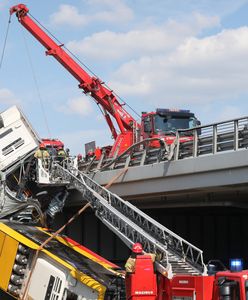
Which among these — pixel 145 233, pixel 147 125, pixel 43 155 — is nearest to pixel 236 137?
pixel 145 233

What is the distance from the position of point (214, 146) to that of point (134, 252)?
4598 millimetres

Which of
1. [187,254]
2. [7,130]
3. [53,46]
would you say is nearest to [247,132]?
[187,254]

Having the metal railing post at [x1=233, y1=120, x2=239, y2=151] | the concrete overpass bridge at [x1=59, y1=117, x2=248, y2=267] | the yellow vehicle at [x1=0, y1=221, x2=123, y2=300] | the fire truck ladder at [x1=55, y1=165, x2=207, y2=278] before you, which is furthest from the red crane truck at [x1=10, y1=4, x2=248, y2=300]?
the metal railing post at [x1=233, y1=120, x2=239, y2=151]

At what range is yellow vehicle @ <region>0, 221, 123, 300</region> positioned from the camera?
13.4 meters

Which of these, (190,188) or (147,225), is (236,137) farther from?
(147,225)

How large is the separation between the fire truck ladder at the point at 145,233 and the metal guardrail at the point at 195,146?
6.33 ft

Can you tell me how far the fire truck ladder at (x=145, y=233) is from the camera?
482 inches

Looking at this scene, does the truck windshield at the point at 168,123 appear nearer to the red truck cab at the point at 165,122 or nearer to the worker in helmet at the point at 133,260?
the red truck cab at the point at 165,122

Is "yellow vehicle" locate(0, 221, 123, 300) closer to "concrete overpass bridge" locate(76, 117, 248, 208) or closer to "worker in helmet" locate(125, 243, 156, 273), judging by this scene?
"worker in helmet" locate(125, 243, 156, 273)

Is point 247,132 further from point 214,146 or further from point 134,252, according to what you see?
point 134,252

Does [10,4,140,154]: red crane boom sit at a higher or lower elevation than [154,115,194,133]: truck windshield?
higher

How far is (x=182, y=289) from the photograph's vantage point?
10633 mm

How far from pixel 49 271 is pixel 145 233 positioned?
2.59m

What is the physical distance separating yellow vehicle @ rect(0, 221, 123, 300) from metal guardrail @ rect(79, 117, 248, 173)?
3.88 meters
